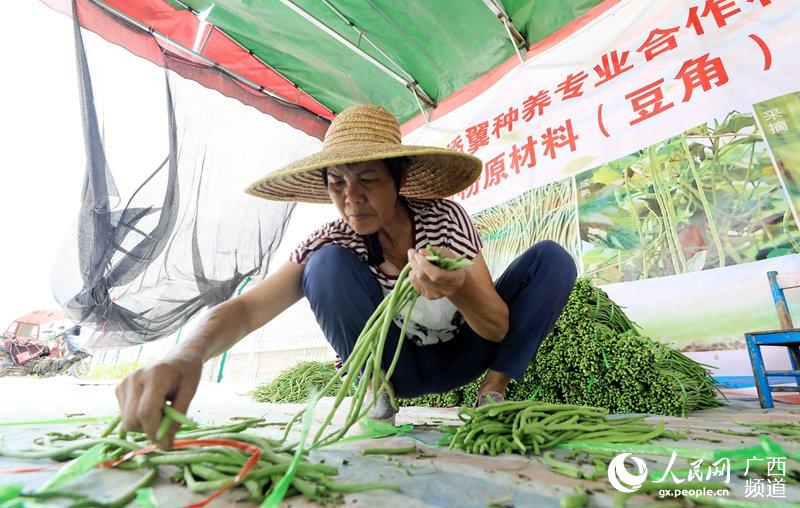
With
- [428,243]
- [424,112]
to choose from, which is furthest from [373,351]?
[424,112]

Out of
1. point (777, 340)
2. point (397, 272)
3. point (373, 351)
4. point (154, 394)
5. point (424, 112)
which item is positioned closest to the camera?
point (154, 394)

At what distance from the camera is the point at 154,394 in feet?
2.13

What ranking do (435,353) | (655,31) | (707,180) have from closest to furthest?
(435,353), (707,180), (655,31)

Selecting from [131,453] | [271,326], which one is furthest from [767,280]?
[271,326]

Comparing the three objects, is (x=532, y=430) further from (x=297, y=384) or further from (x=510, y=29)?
(x=510, y=29)

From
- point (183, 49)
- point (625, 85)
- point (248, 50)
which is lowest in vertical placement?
point (625, 85)

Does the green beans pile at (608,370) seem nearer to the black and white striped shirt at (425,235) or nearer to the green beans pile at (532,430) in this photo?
the green beans pile at (532,430)

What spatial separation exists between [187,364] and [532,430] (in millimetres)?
827

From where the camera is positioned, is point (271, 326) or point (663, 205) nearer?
point (663, 205)

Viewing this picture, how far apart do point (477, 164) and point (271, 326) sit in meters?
5.12

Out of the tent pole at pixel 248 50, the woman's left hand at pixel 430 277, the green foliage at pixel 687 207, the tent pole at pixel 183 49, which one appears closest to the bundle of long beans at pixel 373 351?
the woman's left hand at pixel 430 277

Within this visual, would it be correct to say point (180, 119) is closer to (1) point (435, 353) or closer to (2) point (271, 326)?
(1) point (435, 353)

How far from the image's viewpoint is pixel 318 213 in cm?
469

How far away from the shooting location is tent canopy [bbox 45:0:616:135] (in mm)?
2979
